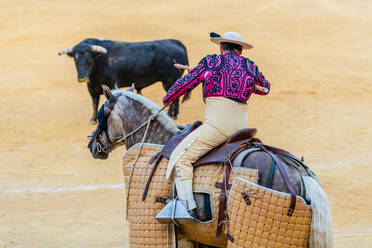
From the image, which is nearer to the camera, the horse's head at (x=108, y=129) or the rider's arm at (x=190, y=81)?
the rider's arm at (x=190, y=81)

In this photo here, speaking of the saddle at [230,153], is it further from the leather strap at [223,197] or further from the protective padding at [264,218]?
the protective padding at [264,218]

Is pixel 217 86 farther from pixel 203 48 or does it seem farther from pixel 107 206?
pixel 203 48

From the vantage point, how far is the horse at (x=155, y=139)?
14.9 ft

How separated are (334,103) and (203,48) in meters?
6.61

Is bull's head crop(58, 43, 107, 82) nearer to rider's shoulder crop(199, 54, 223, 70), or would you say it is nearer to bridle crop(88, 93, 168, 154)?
bridle crop(88, 93, 168, 154)

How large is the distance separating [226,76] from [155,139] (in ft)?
3.73

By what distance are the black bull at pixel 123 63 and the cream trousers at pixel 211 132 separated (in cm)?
921

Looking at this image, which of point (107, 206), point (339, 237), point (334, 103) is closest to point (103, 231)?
point (107, 206)

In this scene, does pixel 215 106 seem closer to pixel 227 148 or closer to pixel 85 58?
pixel 227 148

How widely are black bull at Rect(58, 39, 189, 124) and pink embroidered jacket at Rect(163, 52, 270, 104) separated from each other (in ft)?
30.2

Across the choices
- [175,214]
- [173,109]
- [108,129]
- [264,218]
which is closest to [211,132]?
[175,214]

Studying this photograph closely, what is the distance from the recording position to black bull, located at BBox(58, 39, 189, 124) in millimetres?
14312

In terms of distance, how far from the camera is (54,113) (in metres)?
16.7

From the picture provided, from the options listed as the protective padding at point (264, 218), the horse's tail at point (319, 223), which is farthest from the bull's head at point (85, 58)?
the horse's tail at point (319, 223)
